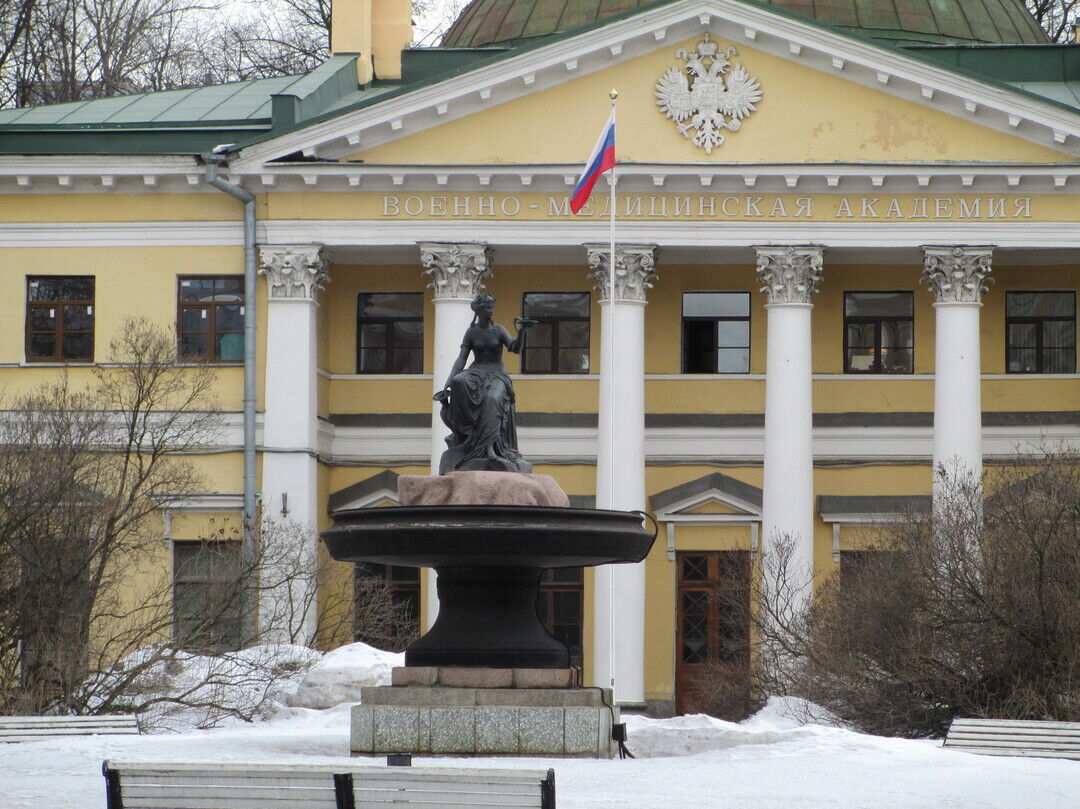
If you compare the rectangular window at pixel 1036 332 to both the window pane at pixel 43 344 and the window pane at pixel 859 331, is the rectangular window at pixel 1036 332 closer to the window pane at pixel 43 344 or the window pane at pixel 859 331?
the window pane at pixel 859 331

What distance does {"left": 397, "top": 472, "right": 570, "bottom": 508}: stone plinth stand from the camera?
51.2ft

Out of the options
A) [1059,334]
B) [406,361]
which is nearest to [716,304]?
[406,361]

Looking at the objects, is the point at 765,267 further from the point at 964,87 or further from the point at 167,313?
the point at 167,313

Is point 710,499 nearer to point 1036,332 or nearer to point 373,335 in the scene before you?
point 1036,332

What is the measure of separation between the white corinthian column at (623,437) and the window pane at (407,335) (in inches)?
150

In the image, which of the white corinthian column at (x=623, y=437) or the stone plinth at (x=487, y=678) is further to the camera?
the white corinthian column at (x=623, y=437)

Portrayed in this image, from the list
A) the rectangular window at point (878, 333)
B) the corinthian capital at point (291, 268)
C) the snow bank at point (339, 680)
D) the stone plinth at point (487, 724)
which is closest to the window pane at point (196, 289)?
the corinthian capital at point (291, 268)

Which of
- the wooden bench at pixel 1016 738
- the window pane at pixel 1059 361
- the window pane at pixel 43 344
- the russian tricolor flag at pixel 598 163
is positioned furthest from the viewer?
the window pane at pixel 1059 361

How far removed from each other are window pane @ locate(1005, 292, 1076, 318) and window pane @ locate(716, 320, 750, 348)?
167 inches

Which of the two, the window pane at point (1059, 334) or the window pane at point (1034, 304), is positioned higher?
the window pane at point (1034, 304)

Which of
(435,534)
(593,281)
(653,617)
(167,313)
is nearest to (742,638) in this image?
(653,617)

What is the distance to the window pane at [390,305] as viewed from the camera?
34.5 m

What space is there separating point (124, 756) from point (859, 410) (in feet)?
70.9

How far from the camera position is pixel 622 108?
31672mm
